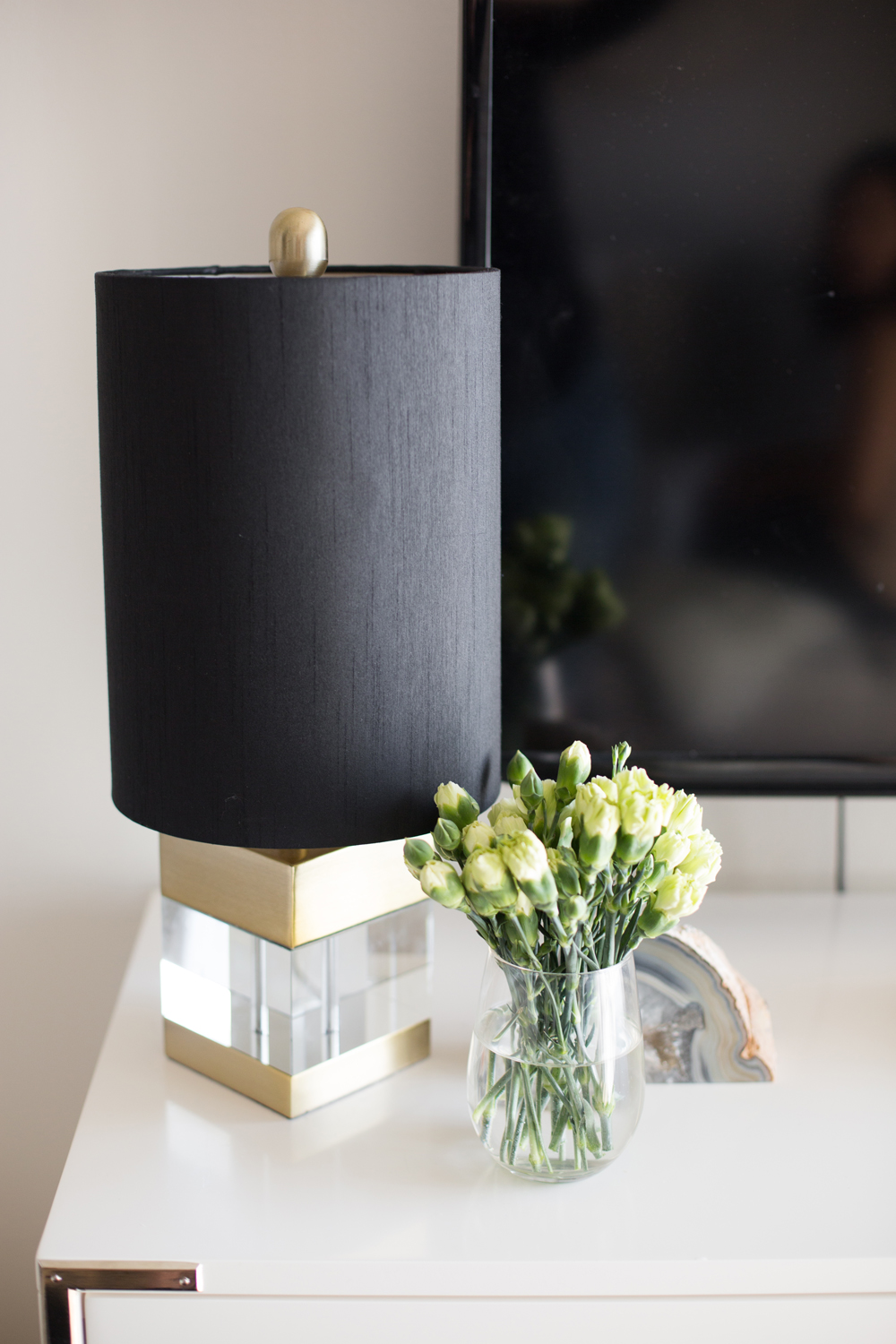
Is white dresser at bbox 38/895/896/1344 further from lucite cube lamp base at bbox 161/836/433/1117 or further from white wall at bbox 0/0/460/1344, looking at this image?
white wall at bbox 0/0/460/1344

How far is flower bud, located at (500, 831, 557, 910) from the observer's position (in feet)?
2.37

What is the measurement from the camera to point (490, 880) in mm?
724

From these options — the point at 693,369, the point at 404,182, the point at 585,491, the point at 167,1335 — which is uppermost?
the point at 404,182

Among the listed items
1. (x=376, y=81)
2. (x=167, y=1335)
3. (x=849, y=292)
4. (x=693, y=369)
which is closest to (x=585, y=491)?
(x=693, y=369)

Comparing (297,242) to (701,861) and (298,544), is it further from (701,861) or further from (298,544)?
(701,861)

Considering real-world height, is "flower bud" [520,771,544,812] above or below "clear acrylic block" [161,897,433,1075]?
above

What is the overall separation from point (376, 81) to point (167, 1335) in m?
0.99

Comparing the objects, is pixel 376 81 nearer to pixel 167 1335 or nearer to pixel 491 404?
pixel 491 404

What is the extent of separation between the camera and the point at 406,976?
37.7 inches

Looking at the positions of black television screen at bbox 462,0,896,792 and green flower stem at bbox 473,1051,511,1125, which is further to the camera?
black television screen at bbox 462,0,896,792

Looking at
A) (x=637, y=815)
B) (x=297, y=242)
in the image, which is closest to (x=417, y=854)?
(x=637, y=815)

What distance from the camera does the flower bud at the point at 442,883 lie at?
29.2 inches

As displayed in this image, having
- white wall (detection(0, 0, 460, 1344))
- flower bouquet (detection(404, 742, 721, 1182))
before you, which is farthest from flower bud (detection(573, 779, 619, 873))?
white wall (detection(0, 0, 460, 1344))

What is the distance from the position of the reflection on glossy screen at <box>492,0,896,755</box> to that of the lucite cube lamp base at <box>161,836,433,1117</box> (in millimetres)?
254
